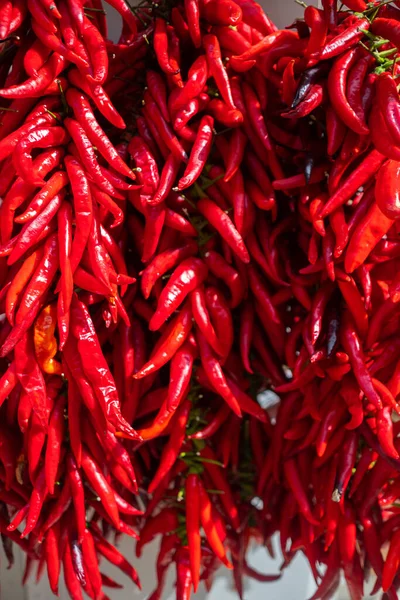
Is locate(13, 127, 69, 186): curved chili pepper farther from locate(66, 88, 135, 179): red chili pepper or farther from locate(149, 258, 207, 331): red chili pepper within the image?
locate(149, 258, 207, 331): red chili pepper

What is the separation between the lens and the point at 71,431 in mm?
1469

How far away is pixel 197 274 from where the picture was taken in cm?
147

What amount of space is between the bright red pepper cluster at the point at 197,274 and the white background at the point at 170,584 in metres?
0.24

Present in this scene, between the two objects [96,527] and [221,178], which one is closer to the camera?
[221,178]

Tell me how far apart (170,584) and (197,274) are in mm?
988

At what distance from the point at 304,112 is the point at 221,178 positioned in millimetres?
278

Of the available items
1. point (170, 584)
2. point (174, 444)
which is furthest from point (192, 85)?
point (170, 584)

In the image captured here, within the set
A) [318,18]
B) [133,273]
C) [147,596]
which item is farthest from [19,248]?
[147,596]

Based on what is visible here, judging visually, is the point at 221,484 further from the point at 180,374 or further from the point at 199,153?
the point at 199,153

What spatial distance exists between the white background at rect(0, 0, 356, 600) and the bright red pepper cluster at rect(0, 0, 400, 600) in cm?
24

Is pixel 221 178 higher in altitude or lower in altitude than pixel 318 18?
lower

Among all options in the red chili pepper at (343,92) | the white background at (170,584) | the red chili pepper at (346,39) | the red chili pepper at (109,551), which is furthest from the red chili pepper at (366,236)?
the white background at (170,584)

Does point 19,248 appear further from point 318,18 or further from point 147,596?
point 147,596

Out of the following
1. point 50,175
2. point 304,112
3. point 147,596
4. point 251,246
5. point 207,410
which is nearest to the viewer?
point 304,112
